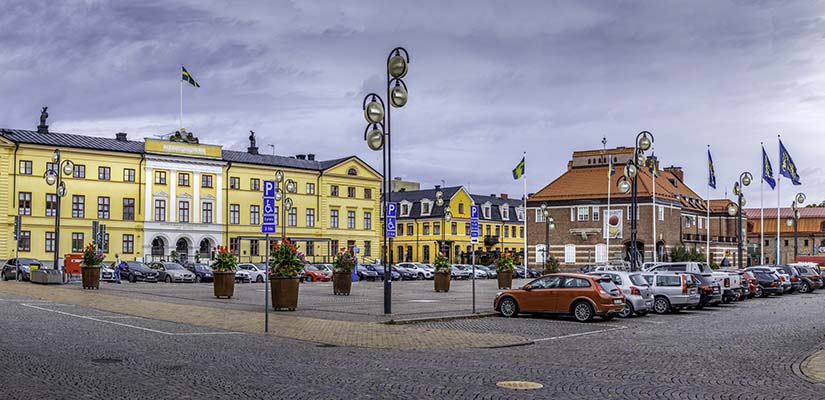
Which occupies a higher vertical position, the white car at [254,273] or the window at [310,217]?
the window at [310,217]

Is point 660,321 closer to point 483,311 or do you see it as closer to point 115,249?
point 483,311

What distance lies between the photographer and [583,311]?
23828mm

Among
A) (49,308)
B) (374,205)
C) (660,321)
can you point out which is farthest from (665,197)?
(49,308)

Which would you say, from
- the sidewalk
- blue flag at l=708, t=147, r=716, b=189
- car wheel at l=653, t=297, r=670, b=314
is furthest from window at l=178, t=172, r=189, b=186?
car wheel at l=653, t=297, r=670, b=314

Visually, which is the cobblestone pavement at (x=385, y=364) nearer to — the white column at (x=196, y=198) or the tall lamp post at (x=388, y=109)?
the tall lamp post at (x=388, y=109)

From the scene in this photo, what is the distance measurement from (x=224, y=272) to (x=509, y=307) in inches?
479

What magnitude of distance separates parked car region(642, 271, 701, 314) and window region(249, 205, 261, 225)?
5896 centimetres

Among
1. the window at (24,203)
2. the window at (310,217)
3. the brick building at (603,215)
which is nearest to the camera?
the window at (24,203)

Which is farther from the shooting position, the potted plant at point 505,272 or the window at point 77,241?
the window at point 77,241

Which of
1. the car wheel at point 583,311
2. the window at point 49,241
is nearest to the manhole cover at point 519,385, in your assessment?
the car wheel at point 583,311

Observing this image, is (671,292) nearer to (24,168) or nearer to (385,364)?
(385,364)

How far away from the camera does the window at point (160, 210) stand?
249ft

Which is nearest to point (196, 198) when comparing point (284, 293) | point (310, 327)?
point (284, 293)

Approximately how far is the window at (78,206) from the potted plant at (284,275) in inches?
2064
